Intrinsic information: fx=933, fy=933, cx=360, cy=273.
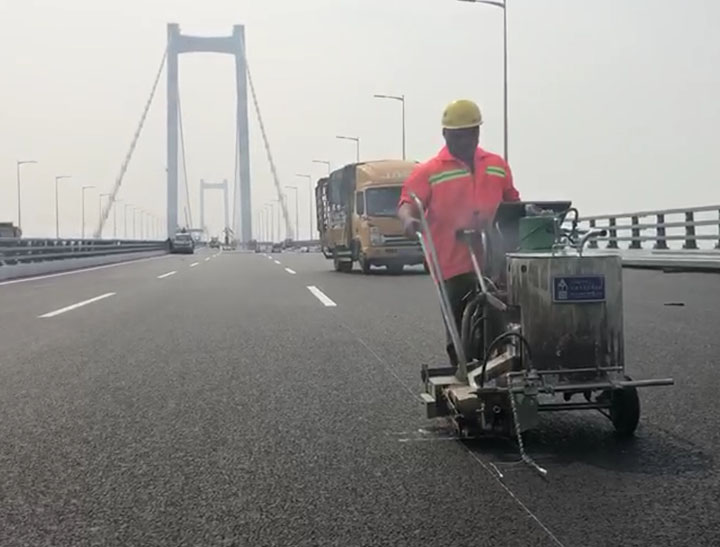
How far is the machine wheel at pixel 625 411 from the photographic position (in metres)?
4.69

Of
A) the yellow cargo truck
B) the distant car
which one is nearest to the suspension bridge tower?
the distant car

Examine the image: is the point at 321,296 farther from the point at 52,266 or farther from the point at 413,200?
the point at 52,266

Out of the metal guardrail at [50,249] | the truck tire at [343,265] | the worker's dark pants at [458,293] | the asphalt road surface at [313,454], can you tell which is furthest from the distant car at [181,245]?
the worker's dark pants at [458,293]

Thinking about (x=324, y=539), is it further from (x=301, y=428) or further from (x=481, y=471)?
(x=301, y=428)

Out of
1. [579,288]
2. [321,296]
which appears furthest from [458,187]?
[321,296]

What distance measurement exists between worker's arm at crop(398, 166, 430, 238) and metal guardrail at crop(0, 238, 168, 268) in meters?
19.6

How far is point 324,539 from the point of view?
3422 mm

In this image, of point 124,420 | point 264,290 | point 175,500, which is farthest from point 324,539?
point 264,290

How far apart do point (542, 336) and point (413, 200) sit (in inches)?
45.9

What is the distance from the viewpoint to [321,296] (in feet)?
50.7

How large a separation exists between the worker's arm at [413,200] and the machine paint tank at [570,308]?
857mm

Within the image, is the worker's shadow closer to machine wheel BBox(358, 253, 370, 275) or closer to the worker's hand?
the worker's hand

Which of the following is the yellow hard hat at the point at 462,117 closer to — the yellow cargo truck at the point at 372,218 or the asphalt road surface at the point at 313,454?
the asphalt road surface at the point at 313,454

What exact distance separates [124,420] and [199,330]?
474cm
